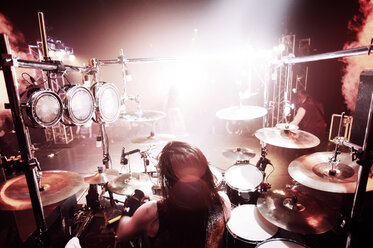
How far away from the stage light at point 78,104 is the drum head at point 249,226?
2.24m

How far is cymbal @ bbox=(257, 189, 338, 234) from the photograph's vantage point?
2.11 meters

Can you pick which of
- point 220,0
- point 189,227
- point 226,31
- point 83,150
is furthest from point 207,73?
point 189,227

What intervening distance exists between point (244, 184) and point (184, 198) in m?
1.74

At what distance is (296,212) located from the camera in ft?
7.43

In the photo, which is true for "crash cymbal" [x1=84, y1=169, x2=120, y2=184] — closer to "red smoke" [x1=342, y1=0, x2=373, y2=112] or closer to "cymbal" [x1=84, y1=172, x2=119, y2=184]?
"cymbal" [x1=84, y1=172, x2=119, y2=184]

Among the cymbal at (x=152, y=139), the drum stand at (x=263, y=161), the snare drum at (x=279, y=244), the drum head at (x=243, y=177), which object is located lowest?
the snare drum at (x=279, y=244)

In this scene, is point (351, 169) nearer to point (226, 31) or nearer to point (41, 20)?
point (41, 20)

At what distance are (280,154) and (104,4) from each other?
36.7 ft

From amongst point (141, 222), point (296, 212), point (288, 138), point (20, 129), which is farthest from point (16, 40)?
point (296, 212)

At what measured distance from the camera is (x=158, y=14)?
37.4 ft

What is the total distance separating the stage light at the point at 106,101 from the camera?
2.71 meters

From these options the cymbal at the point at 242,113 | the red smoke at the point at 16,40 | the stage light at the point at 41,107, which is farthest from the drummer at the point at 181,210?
the red smoke at the point at 16,40

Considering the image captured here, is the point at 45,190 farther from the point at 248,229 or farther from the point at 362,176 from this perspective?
the point at 362,176

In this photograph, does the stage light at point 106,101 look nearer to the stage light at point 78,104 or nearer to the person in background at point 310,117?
the stage light at point 78,104
